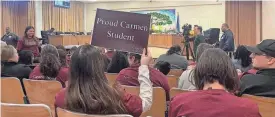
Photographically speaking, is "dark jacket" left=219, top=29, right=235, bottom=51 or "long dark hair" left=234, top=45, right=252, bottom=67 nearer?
"long dark hair" left=234, top=45, right=252, bottom=67

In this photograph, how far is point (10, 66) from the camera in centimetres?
329

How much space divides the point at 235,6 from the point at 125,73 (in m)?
8.66

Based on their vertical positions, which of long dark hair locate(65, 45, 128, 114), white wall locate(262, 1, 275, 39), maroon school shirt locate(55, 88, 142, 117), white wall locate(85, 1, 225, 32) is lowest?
maroon school shirt locate(55, 88, 142, 117)

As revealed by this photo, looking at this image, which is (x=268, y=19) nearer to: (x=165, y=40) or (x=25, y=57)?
(x=165, y=40)

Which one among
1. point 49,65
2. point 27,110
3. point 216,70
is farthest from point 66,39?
point 216,70

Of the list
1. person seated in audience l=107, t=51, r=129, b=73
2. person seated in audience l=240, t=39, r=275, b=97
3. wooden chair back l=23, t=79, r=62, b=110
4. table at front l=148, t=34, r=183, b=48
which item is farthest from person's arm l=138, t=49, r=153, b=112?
table at front l=148, t=34, r=183, b=48

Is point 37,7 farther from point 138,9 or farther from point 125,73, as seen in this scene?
point 125,73

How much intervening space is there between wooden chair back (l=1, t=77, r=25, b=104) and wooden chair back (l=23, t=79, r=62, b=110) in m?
0.10

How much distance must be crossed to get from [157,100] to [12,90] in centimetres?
114

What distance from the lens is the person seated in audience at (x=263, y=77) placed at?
2.11m

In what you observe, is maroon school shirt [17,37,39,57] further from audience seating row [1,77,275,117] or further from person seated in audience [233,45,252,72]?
person seated in audience [233,45,252,72]

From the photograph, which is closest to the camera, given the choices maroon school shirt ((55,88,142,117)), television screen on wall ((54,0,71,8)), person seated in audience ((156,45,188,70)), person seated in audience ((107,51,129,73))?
maroon school shirt ((55,88,142,117))

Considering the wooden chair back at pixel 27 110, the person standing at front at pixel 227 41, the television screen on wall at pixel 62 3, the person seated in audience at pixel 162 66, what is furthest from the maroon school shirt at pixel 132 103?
the television screen on wall at pixel 62 3

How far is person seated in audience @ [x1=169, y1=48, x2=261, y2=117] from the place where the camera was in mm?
1469
